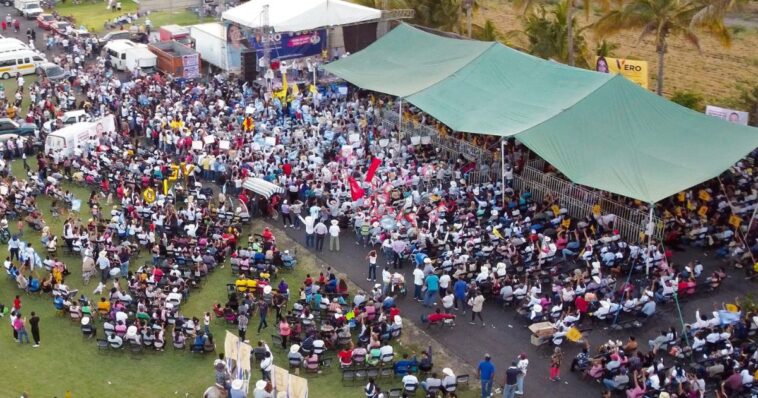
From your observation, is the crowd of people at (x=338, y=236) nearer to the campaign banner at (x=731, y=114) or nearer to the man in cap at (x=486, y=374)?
the man in cap at (x=486, y=374)

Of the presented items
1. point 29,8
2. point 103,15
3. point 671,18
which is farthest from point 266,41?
point 29,8

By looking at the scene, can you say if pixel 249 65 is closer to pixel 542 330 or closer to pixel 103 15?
pixel 542 330

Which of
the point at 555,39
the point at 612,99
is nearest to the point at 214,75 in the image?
the point at 555,39

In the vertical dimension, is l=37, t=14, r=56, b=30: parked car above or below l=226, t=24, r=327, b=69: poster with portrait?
below

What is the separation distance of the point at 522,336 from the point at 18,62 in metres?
36.6

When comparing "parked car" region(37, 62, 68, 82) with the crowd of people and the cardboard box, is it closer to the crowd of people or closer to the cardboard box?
the crowd of people

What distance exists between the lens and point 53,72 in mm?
47906

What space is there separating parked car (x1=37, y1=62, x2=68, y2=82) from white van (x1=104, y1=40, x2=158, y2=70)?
2.83m

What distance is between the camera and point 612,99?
95.8ft

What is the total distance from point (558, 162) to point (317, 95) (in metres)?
16.0

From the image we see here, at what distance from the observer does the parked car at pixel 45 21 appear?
5991 centimetres

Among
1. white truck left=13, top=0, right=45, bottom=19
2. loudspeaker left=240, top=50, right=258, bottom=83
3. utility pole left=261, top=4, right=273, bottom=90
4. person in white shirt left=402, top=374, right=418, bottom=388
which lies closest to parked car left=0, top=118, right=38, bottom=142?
loudspeaker left=240, top=50, right=258, bottom=83

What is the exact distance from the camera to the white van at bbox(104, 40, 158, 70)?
47.7 meters

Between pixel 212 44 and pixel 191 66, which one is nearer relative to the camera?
pixel 191 66
